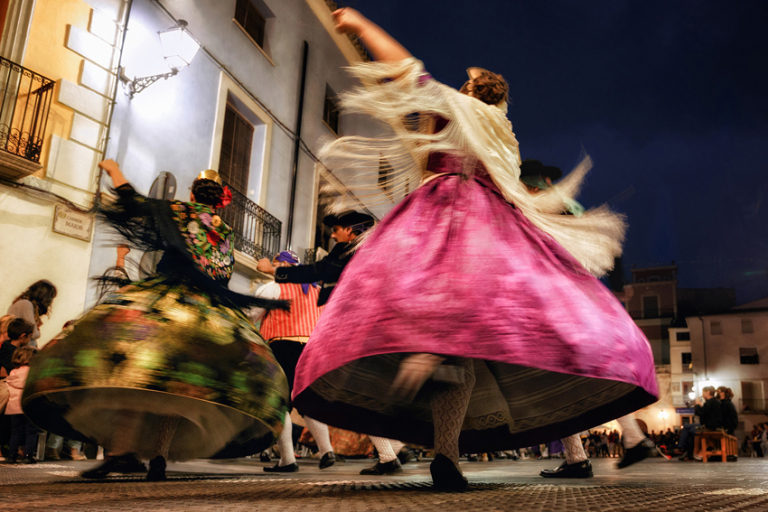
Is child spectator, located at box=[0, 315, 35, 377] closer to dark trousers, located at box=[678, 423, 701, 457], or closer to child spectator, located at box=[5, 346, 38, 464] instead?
child spectator, located at box=[5, 346, 38, 464]

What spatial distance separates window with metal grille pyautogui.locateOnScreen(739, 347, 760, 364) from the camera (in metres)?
42.3

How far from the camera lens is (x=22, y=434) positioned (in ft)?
19.5

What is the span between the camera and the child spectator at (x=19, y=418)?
570 centimetres

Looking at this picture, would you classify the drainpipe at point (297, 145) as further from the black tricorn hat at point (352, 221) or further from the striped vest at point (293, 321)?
the black tricorn hat at point (352, 221)

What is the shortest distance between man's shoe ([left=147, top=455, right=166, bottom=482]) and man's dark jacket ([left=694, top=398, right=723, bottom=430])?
10.4 meters

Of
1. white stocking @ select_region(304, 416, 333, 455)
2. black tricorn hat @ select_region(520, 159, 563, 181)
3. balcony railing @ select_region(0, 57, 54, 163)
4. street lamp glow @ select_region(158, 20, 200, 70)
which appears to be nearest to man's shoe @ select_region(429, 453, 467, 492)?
black tricorn hat @ select_region(520, 159, 563, 181)

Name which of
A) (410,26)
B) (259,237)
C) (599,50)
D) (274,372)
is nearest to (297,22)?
(259,237)

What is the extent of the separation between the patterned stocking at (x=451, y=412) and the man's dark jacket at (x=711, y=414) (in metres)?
10.4

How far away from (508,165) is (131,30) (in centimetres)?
881

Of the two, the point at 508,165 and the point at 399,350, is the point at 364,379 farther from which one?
the point at 508,165

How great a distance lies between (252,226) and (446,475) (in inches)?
420

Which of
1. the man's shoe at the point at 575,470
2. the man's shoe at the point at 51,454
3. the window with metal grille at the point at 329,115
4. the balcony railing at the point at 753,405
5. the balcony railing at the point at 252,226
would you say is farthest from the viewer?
the balcony railing at the point at 753,405

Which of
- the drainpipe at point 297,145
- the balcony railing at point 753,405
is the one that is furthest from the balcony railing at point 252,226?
the balcony railing at point 753,405

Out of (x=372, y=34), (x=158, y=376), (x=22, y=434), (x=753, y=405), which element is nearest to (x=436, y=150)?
(x=372, y=34)
